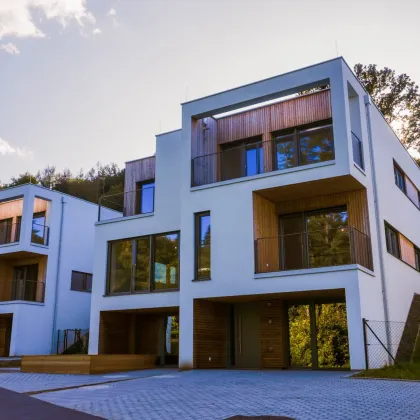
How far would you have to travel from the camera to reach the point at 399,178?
18.9m

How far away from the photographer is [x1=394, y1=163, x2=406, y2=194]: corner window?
725 inches

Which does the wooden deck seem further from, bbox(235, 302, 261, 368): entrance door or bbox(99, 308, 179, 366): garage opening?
bbox(235, 302, 261, 368): entrance door

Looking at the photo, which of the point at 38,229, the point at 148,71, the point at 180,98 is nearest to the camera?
the point at 148,71

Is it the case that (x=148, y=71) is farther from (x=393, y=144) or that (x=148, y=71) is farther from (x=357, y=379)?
(x=357, y=379)

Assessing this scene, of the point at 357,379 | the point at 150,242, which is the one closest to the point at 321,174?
the point at 357,379

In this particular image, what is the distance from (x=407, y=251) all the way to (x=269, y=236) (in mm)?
6219

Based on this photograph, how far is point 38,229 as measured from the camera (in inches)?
932

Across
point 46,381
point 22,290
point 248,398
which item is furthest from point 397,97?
point 248,398

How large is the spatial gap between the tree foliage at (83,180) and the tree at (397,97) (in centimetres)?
1939

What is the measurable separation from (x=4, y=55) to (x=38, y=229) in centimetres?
889

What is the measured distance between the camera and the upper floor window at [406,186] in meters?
18.6

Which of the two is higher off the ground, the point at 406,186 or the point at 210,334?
the point at 406,186

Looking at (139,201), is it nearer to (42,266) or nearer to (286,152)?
(286,152)

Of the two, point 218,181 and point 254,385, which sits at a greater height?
point 218,181
